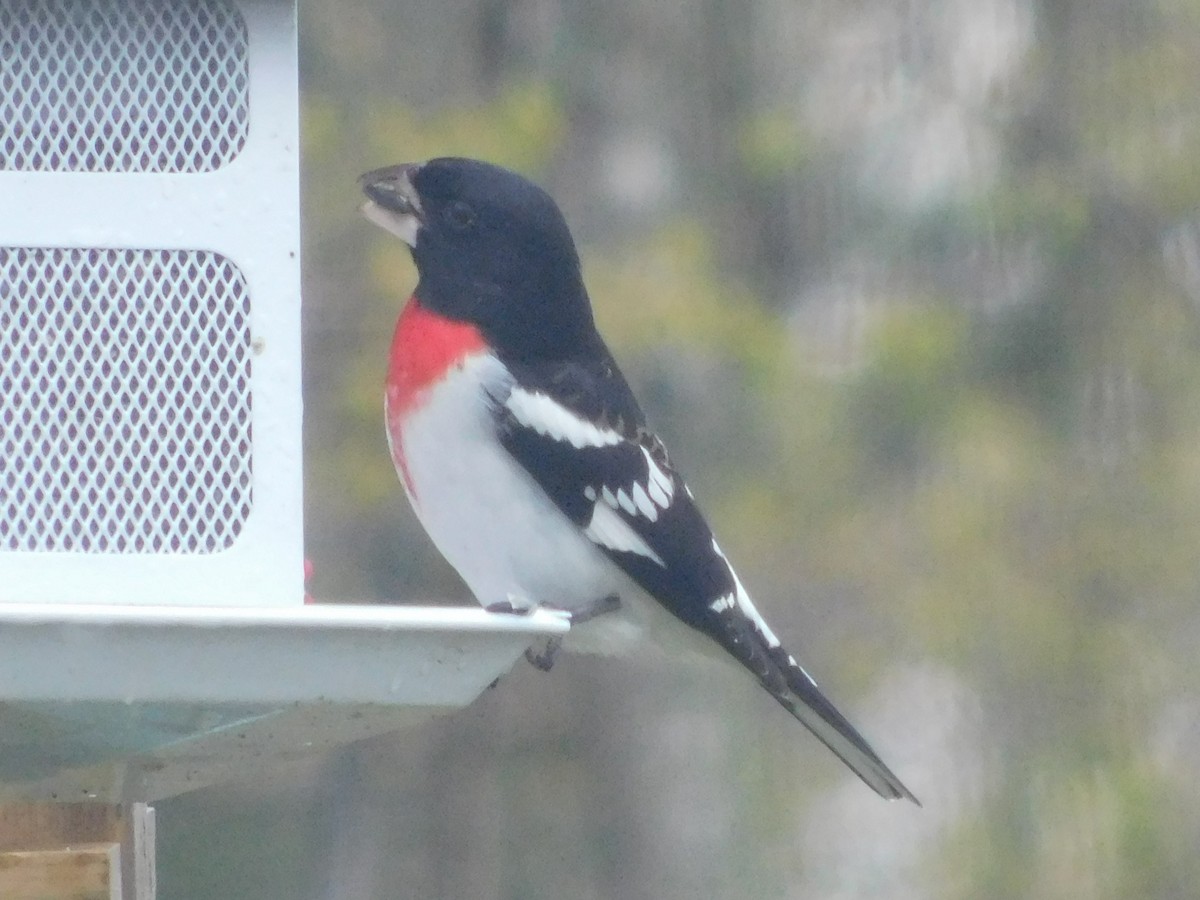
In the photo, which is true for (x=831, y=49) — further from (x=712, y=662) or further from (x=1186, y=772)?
(x=712, y=662)

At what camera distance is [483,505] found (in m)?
2.98

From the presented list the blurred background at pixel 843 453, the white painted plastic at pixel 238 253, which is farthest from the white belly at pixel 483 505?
the blurred background at pixel 843 453

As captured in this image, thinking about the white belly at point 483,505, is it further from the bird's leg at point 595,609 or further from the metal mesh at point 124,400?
the metal mesh at point 124,400

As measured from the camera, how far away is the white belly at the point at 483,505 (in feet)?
9.71

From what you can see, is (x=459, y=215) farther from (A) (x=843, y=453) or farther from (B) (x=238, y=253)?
(A) (x=843, y=453)

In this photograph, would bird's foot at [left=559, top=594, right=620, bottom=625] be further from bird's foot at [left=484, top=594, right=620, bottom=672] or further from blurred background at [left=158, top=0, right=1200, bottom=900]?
blurred background at [left=158, top=0, right=1200, bottom=900]

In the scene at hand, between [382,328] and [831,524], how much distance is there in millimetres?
1341

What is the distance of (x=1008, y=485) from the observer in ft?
19.4

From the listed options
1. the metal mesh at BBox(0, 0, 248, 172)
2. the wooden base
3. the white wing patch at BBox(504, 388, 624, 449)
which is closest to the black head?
the white wing patch at BBox(504, 388, 624, 449)

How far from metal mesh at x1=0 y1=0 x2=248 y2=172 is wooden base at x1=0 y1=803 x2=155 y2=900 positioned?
2.25ft

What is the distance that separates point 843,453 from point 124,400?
387 cm

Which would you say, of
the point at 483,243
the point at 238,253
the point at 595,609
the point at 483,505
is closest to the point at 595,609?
the point at 595,609

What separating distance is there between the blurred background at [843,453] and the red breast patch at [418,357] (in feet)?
8.18

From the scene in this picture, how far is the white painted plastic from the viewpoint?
218 centimetres
